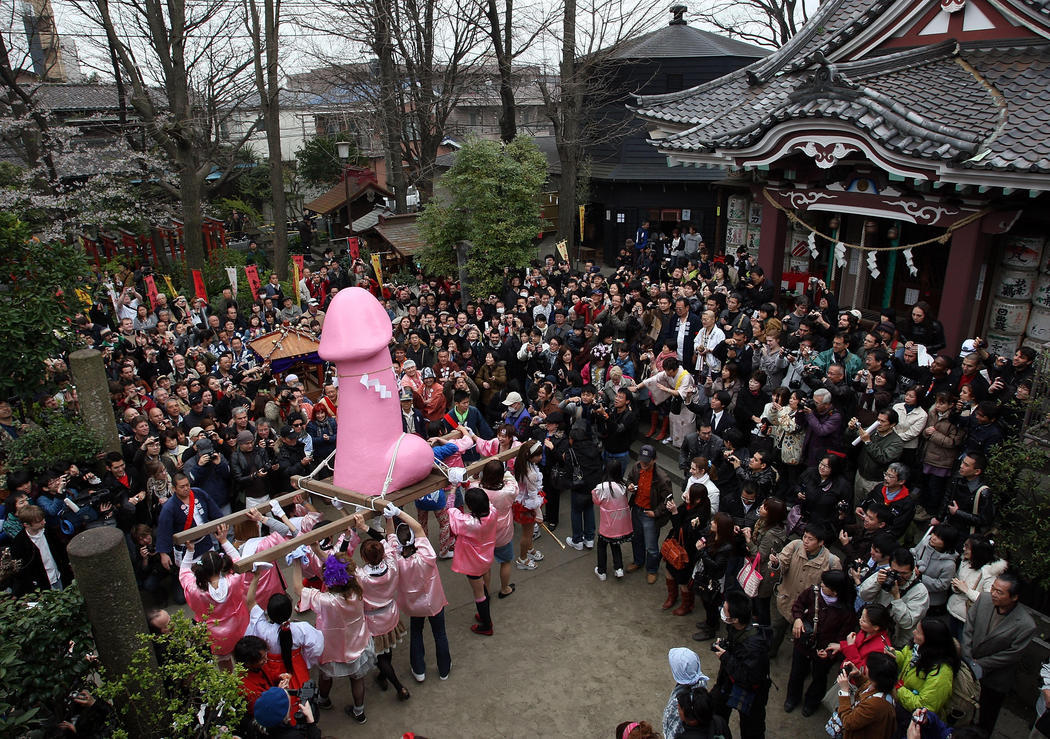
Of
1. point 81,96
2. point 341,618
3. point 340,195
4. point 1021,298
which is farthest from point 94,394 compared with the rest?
point 81,96

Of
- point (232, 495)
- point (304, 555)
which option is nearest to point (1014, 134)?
point (304, 555)

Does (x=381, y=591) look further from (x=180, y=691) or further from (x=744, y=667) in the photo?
(x=744, y=667)

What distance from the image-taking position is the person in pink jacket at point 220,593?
5.36 m

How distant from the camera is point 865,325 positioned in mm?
10711

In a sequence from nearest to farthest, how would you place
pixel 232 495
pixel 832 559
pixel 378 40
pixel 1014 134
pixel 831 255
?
pixel 832 559, pixel 232 495, pixel 1014 134, pixel 831 255, pixel 378 40

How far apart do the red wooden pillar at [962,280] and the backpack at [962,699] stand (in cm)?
616

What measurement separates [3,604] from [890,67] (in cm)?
1264

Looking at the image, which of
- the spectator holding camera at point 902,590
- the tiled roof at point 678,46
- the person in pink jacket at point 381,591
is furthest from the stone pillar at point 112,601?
the tiled roof at point 678,46

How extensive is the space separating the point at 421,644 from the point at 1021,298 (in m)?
9.22

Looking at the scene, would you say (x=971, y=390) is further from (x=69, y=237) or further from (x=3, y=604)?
(x=69, y=237)

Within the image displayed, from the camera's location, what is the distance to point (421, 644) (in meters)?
6.20

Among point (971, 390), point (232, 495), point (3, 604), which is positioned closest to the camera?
point (3, 604)

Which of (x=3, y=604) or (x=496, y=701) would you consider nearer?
(x=3, y=604)

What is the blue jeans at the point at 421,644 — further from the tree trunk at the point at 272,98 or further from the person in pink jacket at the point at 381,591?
the tree trunk at the point at 272,98
